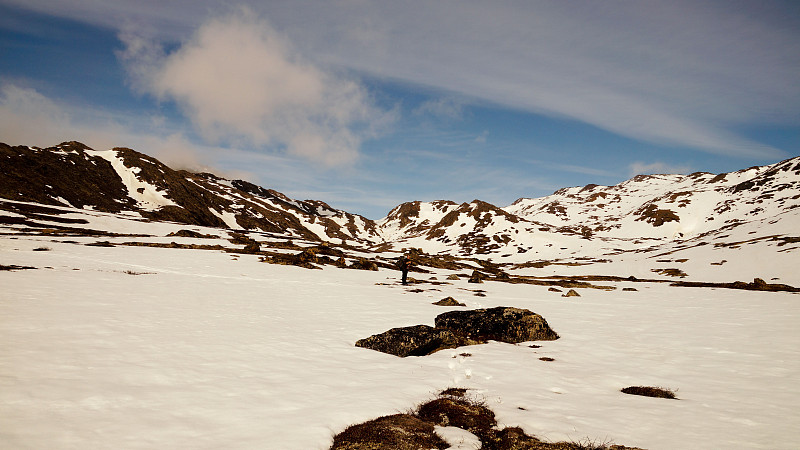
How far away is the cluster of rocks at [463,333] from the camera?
16438mm

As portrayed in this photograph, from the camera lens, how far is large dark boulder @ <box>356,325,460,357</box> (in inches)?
638

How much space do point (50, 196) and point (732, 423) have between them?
163642mm

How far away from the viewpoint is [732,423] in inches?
372

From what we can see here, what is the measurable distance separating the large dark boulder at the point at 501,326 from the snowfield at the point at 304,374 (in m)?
1.46

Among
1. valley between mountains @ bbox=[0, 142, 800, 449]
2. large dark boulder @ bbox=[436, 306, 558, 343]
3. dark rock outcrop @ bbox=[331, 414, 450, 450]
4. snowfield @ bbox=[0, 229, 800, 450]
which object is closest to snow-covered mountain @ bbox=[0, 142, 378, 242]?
valley between mountains @ bbox=[0, 142, 800, 449]

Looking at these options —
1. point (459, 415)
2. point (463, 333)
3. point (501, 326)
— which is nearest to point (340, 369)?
point (459, 415)

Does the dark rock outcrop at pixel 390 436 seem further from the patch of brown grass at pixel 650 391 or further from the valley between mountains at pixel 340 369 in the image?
the patch of brown grass at pixel 650 391

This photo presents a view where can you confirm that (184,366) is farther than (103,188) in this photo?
No

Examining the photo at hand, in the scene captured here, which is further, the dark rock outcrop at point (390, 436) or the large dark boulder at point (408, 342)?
the large dark boulder at point (408, 342)

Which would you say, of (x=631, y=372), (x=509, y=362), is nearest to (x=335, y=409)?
(x=509, y=362)

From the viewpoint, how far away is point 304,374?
12.1 meters

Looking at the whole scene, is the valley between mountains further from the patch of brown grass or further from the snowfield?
the patch of brown grass

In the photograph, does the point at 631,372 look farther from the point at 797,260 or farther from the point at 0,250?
the point at 797,260

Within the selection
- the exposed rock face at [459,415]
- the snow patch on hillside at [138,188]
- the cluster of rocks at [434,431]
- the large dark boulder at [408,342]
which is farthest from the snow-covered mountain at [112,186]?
the exposed rock face at [459,415]
